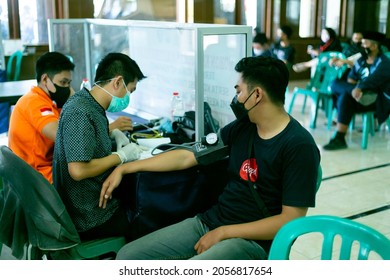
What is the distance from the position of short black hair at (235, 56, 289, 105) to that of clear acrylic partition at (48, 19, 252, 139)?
19.8 inches

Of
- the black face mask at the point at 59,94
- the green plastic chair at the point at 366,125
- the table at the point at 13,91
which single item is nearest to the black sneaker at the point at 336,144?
the green plastic chair at the point at 366,125

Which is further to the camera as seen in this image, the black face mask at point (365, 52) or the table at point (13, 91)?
the black face mask at point (365, 52)

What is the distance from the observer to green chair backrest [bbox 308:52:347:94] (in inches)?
217

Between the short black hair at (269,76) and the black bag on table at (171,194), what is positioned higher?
the short black hair at (269,76)

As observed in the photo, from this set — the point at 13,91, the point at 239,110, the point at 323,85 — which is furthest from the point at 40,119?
the point at 323,85

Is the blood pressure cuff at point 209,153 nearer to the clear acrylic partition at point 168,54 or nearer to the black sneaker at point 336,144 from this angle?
the clear acrylic partition at point 168,54

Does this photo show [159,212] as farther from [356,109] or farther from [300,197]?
[356,109]

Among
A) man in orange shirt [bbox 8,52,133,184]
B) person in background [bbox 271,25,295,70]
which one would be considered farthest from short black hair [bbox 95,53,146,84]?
person in background [bbox 271,25,295,70]

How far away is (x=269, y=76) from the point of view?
1707 mm

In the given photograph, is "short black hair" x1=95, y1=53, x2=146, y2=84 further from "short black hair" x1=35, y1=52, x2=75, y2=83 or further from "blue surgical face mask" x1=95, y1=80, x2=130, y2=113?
"short black hair" x1=35, y1=52, x2=75, y2=83

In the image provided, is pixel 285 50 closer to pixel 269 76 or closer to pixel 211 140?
pixel 211 140

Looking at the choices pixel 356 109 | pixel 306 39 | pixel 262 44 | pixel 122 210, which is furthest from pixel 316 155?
pixel 306 39

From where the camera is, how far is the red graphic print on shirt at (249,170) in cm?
173

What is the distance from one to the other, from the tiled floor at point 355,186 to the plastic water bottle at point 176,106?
3.03 ft
